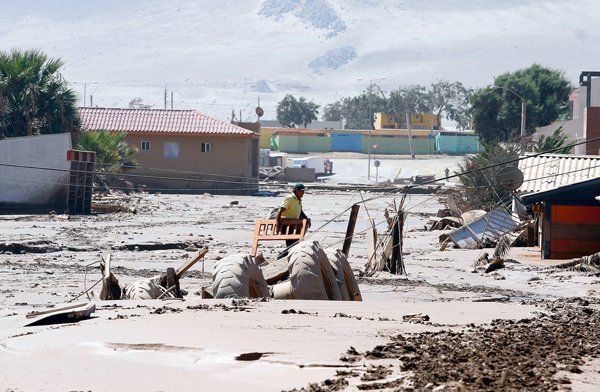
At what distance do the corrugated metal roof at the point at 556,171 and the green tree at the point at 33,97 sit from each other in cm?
2249

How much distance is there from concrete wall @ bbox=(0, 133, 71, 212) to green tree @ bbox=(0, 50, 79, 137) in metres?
4.79

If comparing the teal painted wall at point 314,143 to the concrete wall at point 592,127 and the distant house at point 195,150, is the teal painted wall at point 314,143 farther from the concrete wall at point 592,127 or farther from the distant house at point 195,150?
the concrete wall at point 592,127

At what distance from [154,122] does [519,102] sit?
3550 centimetres

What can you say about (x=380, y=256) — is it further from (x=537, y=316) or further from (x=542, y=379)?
(x=542, y=379)

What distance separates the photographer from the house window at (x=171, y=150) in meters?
70.8

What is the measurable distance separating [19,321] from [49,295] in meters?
6.30

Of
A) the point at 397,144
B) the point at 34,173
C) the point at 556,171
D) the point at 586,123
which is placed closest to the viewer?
the point at 556,171

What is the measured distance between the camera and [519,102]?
96.2 meters

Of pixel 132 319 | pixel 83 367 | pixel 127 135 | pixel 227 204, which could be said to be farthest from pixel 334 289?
pixel 127 135

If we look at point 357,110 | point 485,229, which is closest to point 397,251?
point 485,229

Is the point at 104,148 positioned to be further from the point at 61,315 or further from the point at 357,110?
the point at 357,110

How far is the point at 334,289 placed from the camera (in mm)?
17047

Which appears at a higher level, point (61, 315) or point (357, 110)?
point (357, 110)

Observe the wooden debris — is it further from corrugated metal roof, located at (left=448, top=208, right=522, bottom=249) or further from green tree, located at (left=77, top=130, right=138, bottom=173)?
corrugated metal roof, located at (left=448, top=208, right=522, bottom=249)
